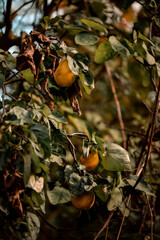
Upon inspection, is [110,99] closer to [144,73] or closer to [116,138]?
[116,138]

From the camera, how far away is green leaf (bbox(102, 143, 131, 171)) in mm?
954

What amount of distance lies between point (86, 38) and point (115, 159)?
46cm

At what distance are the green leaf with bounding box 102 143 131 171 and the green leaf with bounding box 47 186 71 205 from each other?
7.0 inches

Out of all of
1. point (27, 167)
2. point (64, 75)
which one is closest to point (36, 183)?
point (27, 167)

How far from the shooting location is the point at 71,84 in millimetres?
956

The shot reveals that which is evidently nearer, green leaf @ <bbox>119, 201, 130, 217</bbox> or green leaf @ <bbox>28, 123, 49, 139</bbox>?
green leaf @ <bbox>28, 123, 49, 139</bbox>

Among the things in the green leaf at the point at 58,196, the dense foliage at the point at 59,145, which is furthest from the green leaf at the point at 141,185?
the green leaf at the point at 58,196

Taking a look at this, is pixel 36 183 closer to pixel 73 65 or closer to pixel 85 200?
pixel 85 200

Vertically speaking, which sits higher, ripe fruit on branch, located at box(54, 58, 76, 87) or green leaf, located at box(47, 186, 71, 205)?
ripe fruit on branch, located at box(54, 58, 76, 87)

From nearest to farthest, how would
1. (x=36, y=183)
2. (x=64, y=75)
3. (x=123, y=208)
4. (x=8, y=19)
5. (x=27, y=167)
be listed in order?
(x=27, y=167) → (x=36, y=183) → (x=64, y=75) → (x=123, y=208) → (x=8, y=19)

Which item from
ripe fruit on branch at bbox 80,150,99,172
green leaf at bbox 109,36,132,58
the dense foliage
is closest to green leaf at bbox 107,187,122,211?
the dense foliage

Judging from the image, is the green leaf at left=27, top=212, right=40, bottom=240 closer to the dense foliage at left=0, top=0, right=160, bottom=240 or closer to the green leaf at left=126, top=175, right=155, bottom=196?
the dense foliage at left=0, top=0, right=160, bottom=240

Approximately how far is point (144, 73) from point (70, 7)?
962 millimetres

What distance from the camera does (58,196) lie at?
928mm
